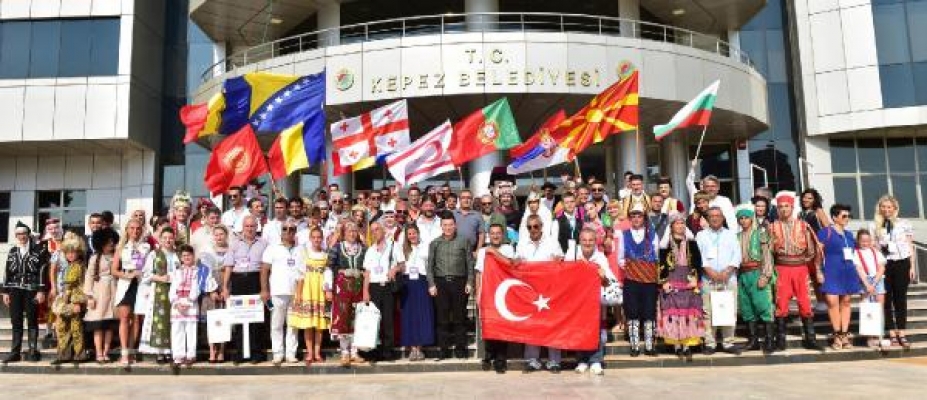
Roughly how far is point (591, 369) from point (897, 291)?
500 cm

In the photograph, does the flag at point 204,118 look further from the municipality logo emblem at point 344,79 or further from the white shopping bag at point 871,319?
the white shopping bag at point 871,319

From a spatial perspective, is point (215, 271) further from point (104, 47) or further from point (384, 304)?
point (104, 47)

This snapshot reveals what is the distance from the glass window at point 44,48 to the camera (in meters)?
24.0

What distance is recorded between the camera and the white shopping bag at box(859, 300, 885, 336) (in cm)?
901

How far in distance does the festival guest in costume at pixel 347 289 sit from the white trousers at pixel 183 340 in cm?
201

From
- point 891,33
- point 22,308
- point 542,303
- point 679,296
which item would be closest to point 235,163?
point 22,308

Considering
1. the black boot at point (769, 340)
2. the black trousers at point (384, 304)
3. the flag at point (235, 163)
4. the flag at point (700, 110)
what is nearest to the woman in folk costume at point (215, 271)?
the black trousers at point (384, 304)

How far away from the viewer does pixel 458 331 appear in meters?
8.95

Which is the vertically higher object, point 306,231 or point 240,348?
point 306,231

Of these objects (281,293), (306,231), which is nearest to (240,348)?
(281,293)

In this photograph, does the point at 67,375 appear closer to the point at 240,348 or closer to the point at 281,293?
the point at 240,348

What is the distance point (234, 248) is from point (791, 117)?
23.1 m

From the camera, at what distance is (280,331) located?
354 inches

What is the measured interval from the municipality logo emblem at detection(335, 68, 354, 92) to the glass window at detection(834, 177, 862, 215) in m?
18.7
